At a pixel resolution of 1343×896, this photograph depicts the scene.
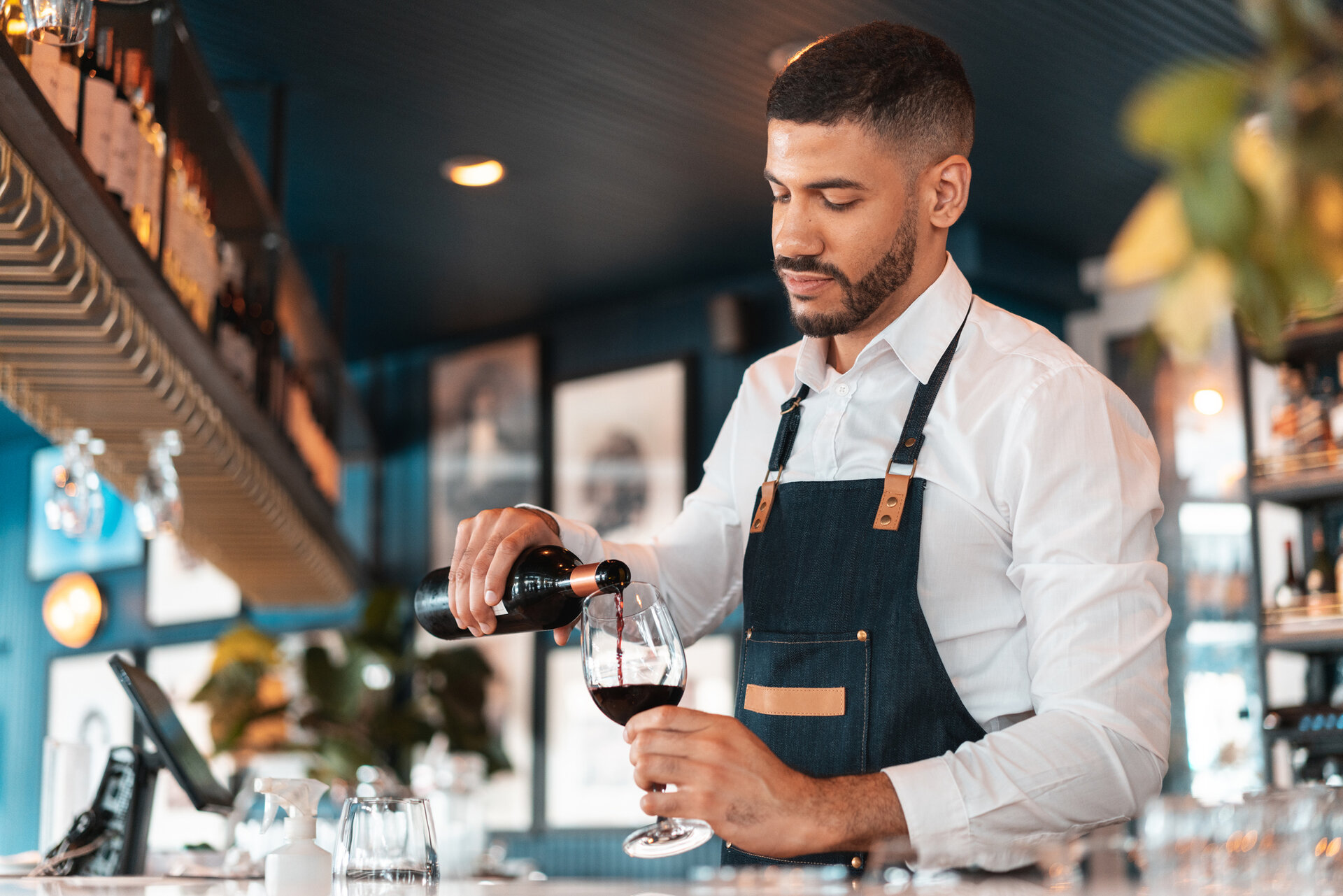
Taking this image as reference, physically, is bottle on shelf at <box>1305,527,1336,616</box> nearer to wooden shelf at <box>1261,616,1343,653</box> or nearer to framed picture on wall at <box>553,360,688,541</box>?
wooden shelf at <box>1261,616,1343,653</box>

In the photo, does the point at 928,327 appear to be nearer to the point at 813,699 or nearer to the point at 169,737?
Answer: the point at 813,699

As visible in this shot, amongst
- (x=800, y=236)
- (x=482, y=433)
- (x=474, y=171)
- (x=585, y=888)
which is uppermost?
(x=474, y=171)

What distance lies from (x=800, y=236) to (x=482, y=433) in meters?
4.77

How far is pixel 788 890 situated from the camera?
774 millimetres

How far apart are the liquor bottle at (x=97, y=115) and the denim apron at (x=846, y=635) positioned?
5.09 ft

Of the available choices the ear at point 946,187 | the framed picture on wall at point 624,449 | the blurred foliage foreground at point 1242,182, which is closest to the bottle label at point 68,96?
the ear at point 946,187

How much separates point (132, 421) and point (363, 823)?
2.52 metres

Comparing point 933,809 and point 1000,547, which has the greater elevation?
point 1000,547

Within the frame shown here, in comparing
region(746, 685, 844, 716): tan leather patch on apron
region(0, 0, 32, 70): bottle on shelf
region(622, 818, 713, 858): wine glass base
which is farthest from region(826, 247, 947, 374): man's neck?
region(0, 0, 32, 70): bottle on shelf

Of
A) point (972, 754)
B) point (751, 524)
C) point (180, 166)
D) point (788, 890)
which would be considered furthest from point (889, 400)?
point (180, 166)

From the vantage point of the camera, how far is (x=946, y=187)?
1648 millimetres

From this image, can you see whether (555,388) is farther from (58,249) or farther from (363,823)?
(363,823)

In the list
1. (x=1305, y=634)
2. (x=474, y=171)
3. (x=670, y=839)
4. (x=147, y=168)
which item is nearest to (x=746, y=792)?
(x=670, y=839)

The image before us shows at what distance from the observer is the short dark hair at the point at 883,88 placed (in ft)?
5.11
